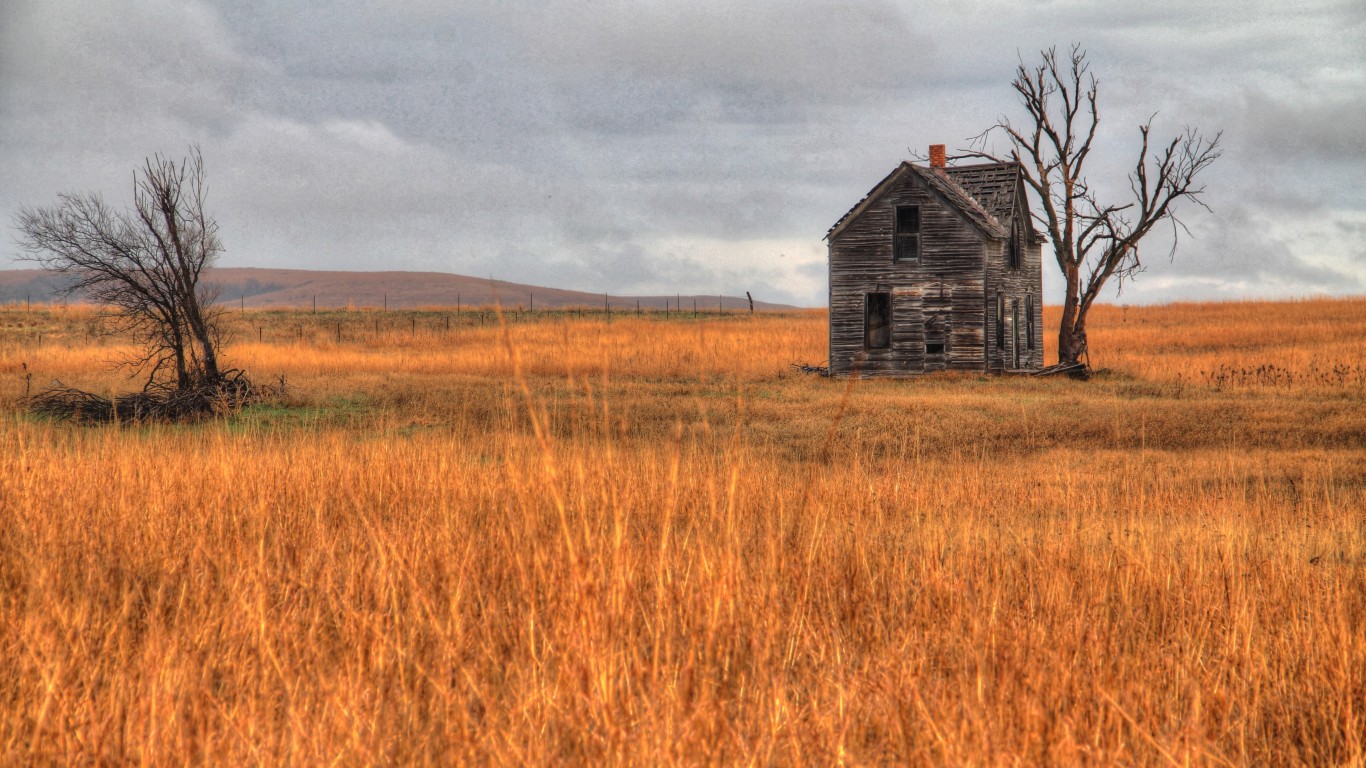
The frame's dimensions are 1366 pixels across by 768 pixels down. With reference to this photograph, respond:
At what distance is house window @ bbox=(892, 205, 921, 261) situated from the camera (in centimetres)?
2573

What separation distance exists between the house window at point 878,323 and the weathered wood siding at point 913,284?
0.30m

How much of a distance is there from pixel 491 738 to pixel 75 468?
705 centimetres

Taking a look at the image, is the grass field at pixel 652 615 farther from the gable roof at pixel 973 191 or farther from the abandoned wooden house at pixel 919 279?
the gable roof at pixel 973 191

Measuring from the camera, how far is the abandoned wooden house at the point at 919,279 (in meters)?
25.3

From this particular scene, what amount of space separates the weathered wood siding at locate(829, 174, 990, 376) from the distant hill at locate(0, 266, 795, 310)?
110 meters

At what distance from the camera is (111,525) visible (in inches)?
235

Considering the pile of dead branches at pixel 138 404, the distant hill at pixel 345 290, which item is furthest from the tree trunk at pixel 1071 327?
the distant hill at pixel 345 290

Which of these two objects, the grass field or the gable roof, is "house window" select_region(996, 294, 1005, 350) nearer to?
the gable roof

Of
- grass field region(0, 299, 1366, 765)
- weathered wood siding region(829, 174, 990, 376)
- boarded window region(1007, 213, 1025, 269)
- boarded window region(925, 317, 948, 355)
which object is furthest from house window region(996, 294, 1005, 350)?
grass field region(0, 299, 1366, 765)

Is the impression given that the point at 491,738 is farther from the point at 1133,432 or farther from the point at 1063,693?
the point at 1133,432

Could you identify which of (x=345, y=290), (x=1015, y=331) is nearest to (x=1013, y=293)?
(x=1015, y=331)

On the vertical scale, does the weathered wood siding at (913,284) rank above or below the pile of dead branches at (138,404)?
above

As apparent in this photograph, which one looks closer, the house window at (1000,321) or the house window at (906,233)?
the house window at (906,233)

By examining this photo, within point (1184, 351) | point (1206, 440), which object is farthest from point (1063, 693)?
point (1184, 351)
